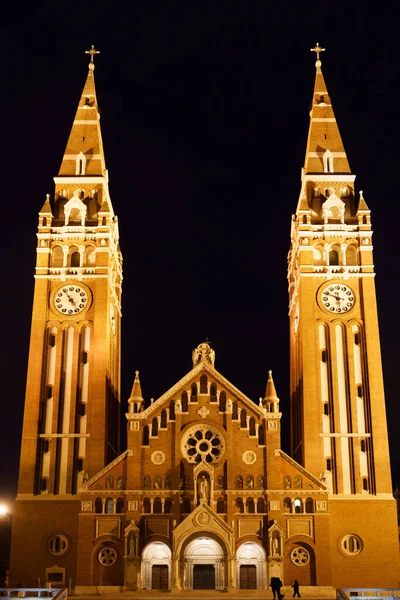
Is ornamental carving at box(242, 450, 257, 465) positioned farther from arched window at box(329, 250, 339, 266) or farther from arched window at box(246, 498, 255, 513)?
arched window at box(329, 250, 339, 266)

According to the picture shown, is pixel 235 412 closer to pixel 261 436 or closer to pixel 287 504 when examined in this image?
pixel 261 436

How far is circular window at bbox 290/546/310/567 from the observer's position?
235 ft

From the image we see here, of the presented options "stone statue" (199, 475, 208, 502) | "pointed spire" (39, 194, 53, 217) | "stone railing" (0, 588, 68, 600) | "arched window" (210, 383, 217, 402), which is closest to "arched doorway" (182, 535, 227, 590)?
"stone statue" (199, 475, 208, 502)

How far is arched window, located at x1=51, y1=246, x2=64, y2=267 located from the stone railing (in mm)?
32546

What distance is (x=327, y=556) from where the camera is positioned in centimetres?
7131

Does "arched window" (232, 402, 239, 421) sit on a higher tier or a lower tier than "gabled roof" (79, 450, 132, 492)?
higher

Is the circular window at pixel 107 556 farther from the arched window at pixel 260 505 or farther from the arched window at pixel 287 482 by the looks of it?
the arched window at pixel 287 482

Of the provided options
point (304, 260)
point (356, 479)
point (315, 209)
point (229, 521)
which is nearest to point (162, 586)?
point (229, 521)

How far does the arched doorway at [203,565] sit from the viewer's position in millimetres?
70938

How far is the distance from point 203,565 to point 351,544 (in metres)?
12.9

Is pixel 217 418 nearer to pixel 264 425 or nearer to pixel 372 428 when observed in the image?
pixel 264 425

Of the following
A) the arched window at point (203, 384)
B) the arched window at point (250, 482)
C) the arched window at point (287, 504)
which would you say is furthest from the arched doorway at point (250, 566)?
the arched window at point (203, 384)

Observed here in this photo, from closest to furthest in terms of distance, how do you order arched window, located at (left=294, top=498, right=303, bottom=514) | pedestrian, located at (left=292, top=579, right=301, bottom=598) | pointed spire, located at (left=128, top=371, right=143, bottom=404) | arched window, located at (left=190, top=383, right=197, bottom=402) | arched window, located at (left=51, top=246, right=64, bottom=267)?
1. pedestrian, located at (left=292, top=579, right=301, bottom=598)
2. arched window, located at (left=294, top=498, right=303, bottom=514)
3. pointed spire, located at (left=128, top=371, right=143, bottom=404)
4. arched window, located at (left=190, top=383, right=197, bottom=402)
5. arched window, located at (left=51, top=246, right=64, bottom=267)

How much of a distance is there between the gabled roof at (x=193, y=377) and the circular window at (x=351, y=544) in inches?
495
